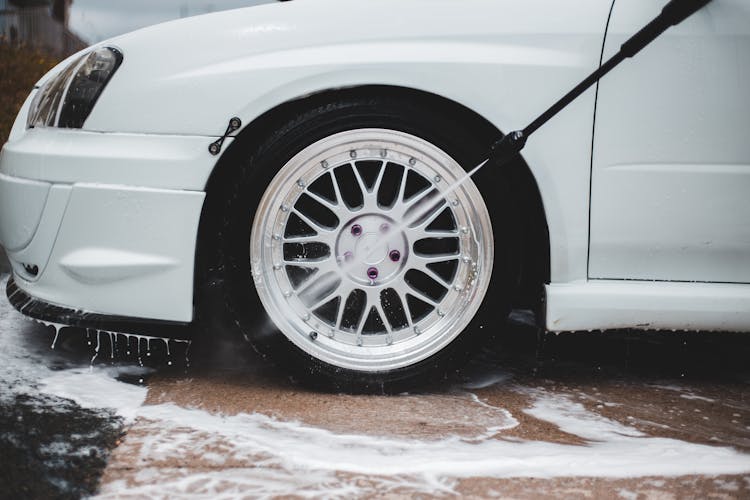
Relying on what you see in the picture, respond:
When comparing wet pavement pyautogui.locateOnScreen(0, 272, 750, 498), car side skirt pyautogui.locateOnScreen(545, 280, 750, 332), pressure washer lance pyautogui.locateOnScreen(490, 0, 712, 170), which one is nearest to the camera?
wet pavement pyautogui.locateOnScreen(0, 272, 750, 498)

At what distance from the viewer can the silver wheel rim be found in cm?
227

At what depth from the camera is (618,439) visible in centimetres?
208

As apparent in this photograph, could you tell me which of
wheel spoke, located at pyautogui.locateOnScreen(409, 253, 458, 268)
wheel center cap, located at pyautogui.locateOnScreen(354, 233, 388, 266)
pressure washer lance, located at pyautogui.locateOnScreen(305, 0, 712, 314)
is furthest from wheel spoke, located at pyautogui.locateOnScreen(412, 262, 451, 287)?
pressure washer lance, located at pyautogui.locateOnScreen(305, 0, 712, 314)

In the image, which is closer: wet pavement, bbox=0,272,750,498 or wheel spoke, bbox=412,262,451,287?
wet pavement, bbox=0,272,750,498

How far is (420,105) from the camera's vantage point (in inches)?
88.3

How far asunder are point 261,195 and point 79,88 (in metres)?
0.64

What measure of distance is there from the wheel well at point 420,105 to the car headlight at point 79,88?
423 millimetres

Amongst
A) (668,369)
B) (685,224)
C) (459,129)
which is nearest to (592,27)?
(459,129)

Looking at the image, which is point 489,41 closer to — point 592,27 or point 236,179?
point 592,27

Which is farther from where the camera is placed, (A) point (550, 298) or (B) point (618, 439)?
(A) point (550, 298)

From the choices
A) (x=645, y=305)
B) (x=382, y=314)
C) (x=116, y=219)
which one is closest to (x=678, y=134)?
(x=645, y=305)

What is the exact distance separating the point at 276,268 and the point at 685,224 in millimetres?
1195

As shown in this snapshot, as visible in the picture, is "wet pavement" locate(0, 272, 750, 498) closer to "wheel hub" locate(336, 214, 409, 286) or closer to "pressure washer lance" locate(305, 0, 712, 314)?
"wheel hub" locate(336, 214, 409, 286)

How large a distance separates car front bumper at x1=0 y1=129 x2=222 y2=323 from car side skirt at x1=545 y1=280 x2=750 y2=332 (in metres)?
1.09
